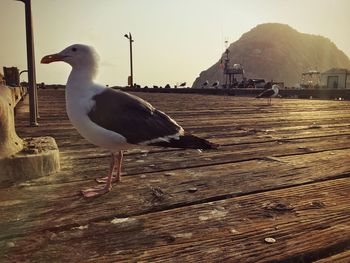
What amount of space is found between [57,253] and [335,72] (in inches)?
3103

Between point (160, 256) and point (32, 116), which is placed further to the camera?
point (32, 116)

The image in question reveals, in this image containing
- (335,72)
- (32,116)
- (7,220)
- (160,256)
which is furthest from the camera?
(335,72)

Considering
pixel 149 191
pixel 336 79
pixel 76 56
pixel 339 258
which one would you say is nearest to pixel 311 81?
pixel 336 79

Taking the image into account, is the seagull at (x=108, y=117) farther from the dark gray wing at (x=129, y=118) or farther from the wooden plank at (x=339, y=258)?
the wooden plank at (x=339, y=258)

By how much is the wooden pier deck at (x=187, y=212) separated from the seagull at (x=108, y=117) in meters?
0.28

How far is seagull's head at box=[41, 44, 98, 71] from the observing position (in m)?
2.62

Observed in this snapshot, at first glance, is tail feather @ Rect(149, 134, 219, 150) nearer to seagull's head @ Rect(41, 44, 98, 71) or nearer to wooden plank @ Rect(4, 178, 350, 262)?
wooden plank @ Rect(4, 178, 350, 262)

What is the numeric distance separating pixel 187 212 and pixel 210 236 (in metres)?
0.29

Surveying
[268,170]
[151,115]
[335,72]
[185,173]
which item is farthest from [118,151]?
[335,72]

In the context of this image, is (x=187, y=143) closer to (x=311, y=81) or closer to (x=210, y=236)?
(x=210, y=236)

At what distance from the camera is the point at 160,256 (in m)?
1.43

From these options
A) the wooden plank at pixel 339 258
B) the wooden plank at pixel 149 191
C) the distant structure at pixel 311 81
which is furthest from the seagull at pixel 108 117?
the distant structure at pixel 311 81

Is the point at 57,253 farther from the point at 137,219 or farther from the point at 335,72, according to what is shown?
the point at 335,72

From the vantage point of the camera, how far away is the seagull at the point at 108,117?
7.93ft
